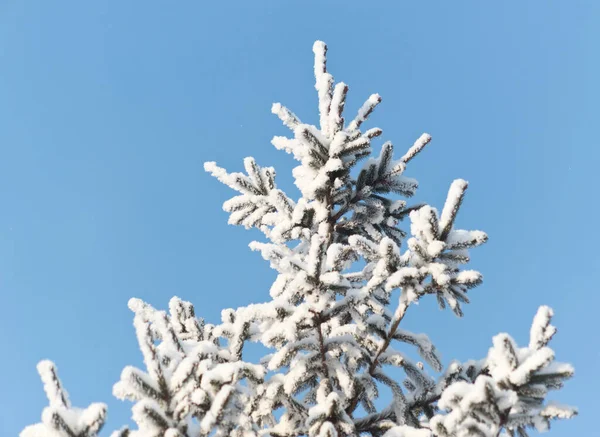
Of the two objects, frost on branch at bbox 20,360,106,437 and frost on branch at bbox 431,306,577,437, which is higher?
frost on branch at bbox 20,360,106,437

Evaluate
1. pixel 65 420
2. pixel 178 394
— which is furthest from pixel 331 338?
pixel 65 420

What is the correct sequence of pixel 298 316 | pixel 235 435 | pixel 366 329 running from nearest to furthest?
pixel 235 435, pixel 298 316, pixel 366 329

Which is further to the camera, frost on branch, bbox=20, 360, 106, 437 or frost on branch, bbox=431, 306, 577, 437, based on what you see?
frost on branch, bbox=431, 306, 577, 437

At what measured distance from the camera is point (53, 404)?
10.9ft

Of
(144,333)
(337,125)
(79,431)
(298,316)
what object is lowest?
(79,431)

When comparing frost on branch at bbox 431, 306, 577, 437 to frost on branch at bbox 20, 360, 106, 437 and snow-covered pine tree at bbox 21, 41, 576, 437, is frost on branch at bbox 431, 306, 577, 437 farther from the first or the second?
frost on branch at bbox 20, 360, 106, 437

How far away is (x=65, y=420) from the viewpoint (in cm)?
319

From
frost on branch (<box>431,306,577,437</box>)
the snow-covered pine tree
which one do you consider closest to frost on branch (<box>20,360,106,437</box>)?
the snow-covered pine tree

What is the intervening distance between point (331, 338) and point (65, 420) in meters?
2.74

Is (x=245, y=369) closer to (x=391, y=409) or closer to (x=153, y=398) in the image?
(x=153, y=398)

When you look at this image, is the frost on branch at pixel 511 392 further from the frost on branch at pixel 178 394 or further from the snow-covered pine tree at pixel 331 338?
the frost on branch at pixel 178 394

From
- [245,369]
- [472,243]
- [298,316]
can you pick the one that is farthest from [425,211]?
[245,369]

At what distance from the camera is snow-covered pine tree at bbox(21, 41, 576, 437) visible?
3.51 meters

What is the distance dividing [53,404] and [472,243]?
3.47 meters
